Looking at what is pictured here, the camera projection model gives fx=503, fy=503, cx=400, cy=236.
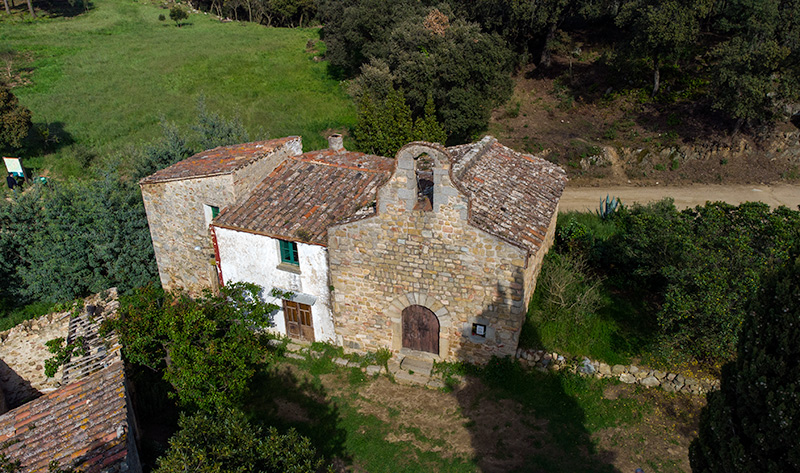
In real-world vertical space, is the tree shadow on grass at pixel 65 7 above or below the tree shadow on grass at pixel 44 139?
above

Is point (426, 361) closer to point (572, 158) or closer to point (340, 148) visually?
point (340, 148)

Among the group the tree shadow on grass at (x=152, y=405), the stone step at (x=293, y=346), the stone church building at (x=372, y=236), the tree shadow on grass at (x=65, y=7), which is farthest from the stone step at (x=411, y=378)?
the tree shadow on grass at (x=65, y=7)

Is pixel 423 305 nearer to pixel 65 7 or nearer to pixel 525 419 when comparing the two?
pixel 525 419

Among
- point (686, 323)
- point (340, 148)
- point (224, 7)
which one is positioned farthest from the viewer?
point (224, 7)

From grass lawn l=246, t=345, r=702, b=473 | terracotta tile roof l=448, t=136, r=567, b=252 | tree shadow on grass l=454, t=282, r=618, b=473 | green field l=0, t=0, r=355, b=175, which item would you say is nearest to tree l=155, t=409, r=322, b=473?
grass lawn l=246, t=345, r=702, b=473

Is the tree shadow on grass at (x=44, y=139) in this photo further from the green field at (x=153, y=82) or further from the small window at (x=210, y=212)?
the small window at (x=210, y=212)

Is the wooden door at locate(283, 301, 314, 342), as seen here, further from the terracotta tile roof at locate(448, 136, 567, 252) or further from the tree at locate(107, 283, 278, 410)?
the terracotta tile roof at locate(448, 136, 567, 252)

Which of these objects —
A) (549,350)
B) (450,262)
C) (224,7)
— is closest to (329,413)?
(450,262)
